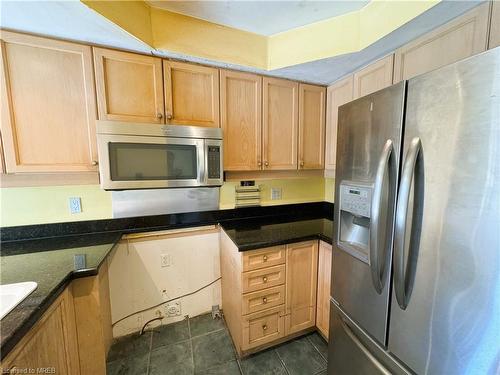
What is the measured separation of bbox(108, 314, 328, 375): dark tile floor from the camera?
4.69ft

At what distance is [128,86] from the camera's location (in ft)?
4.39

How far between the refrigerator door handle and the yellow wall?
5.68ft

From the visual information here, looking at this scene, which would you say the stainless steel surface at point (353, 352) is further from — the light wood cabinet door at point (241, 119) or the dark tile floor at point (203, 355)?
the light wood cabinet door at point (241, 119)

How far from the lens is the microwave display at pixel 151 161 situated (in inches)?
49.6

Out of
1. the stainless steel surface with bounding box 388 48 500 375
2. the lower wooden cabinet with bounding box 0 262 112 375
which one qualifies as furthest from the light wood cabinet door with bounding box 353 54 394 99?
the lower wooden cabinet with bounding box 0 262 112 375

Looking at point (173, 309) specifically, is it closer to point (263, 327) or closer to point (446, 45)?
point (263, 327)

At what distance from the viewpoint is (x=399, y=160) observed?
0.78 metres

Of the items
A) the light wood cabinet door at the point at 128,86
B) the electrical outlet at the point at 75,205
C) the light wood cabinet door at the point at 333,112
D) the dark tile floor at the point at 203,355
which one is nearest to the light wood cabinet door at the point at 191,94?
the light wood cabinet door at the point at 128,86

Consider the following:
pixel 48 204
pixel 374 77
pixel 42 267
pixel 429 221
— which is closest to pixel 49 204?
pixel 48 204

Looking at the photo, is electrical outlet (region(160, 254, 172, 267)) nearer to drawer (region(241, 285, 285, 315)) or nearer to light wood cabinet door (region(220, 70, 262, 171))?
drawer (region(241, 285, 285, 315))

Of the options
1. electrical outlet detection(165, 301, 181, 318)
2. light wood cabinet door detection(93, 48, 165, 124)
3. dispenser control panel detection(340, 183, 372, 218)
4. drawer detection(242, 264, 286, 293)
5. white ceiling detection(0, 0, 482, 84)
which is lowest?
electrical outlet detection(165, 301, 181, 318)

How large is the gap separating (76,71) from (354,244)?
184 cm

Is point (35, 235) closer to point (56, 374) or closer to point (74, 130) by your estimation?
point (74, 130)

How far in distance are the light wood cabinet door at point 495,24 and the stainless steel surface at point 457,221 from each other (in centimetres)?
50
